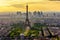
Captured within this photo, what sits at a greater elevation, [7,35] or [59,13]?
[59,13]

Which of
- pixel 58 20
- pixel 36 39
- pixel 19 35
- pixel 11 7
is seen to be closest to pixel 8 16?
pixel 11 7

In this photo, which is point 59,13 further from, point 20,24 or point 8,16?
point 8,16

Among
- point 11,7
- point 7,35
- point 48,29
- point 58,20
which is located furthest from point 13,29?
point 58,20

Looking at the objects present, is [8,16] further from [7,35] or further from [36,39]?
[36,39]

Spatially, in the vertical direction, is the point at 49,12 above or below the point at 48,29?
above

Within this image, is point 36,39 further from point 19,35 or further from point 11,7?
point 11,7

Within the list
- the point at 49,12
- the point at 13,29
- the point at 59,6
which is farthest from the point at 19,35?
the point at 59,6

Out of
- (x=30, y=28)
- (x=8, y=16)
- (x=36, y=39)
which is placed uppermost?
(x=8, y=16)
